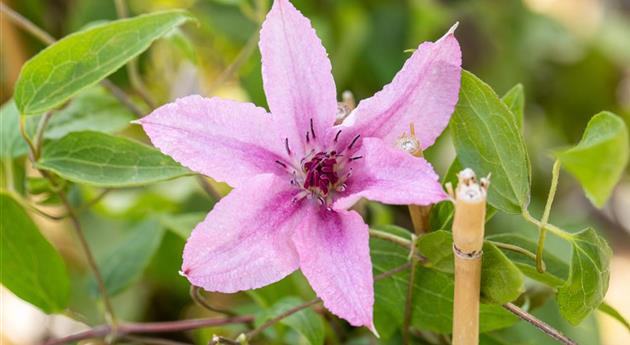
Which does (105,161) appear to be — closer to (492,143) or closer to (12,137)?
(12,137)

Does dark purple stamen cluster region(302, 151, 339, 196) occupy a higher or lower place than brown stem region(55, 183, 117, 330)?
higher

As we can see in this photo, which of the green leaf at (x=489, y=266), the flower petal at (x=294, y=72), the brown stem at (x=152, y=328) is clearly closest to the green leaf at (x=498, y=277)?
the green leaf at (x=489, y=266)

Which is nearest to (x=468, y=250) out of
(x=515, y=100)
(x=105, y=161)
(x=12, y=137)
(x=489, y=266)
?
(x=489, y=266)

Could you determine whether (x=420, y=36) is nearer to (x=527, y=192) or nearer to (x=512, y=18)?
(x=512, y=18)

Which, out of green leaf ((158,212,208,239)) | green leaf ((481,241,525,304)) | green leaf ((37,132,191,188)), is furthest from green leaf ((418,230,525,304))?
green leaf ((158,212,208,239))

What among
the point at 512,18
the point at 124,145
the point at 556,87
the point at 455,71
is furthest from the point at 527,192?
the point at 556,87

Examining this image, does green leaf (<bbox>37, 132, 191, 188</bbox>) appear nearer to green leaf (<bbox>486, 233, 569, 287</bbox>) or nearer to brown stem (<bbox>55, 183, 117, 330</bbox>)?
brown stem (<bbox>55, 183, 117, 330</bbox>)
